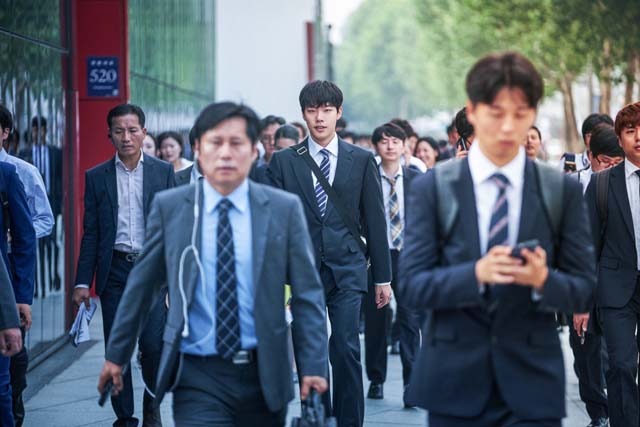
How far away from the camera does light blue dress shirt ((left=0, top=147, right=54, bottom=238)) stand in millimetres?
8852

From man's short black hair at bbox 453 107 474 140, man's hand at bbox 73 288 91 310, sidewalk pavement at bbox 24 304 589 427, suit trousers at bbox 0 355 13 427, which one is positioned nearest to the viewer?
suit trousers at bbox 0 355 13 427

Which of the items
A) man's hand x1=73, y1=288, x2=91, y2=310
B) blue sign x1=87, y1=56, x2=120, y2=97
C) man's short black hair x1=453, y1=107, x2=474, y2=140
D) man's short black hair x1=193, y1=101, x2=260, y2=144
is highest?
blue sign x1=87, y1=56, x2=120, y2=97

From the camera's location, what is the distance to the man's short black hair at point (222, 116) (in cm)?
507

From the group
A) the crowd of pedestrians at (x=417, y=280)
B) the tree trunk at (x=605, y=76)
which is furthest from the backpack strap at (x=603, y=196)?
the tree trunk at (x=605, y=76)

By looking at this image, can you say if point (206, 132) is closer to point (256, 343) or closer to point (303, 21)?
point (256, 343)

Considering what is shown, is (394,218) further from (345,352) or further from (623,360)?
(623,360)

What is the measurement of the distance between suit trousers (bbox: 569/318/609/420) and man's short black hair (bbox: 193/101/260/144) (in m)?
4.43

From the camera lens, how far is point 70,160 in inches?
544

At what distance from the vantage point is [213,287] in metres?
5.09

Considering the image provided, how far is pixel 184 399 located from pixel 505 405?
4.29ft

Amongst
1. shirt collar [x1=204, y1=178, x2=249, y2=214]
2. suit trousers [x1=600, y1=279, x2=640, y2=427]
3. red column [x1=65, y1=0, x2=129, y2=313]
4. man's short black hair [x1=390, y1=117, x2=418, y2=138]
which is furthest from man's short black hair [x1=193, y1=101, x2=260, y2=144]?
red column [x1=65, y1=0, x2=129, y2=313]

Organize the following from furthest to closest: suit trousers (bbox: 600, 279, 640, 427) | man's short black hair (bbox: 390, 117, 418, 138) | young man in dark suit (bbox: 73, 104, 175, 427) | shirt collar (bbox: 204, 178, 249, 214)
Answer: man's short black hair (bbox: 390, 117, 418, 138)
young man in dark suit (bbox: 73, 104, 175, 427)
suit trousers (bbox: 600, 279, 640, 427)
shirt collar (bbox: 204, 178, 249, 214)

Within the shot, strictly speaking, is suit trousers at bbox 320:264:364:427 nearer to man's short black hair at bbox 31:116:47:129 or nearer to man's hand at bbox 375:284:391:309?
man's hand at bbox 375:284:391:309

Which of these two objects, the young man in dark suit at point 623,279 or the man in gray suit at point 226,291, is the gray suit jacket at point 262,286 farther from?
the young man in dark suit at point 623,279
